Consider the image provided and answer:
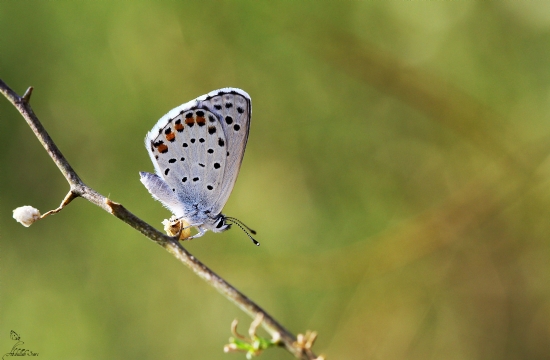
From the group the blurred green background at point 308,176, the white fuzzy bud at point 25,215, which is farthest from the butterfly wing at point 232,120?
the blurred green background at point 308,176

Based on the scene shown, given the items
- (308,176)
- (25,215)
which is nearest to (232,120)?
(25,215)

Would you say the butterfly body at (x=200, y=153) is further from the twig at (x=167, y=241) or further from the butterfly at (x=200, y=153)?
the twig at (x=167, y=241)

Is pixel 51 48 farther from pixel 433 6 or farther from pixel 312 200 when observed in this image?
pixel 433 6

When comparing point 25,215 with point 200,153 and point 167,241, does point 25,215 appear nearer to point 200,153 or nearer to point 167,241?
point 167,241

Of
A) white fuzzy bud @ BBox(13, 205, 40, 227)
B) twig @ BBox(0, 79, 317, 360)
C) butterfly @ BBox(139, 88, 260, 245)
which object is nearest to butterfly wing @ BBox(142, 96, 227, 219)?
butterfly @ BBox(139, 88, 260, 245)

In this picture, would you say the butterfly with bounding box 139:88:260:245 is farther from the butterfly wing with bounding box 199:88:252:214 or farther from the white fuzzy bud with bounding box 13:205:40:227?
the white fuzzy bud with bounding box 13:205:40:227

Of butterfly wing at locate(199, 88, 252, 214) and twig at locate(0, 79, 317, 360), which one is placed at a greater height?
butterfly wing at locate(199, 88, 252, 214)
